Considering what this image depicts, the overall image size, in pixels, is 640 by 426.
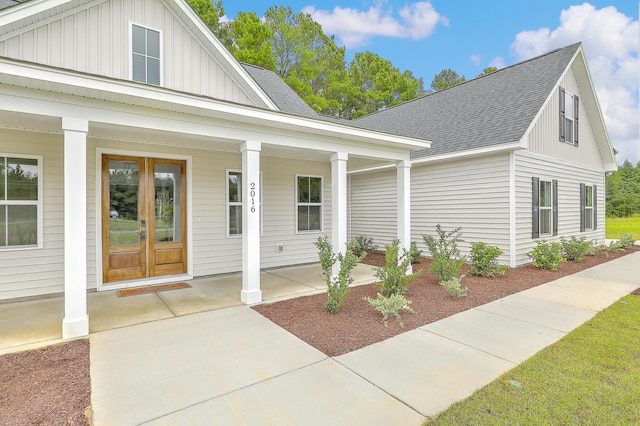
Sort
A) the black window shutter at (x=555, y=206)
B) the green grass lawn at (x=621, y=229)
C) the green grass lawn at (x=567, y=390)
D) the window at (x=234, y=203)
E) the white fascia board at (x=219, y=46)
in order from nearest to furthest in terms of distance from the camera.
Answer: the green grass lawn at (x=567, y=390)
the white fascia board at (x=219, y=46)
the window at (x=234, y=203)
the black window shutter at (x=555, y=206)
the green grass lawn at (x=621, y=229)

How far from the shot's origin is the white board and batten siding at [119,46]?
15.5ft

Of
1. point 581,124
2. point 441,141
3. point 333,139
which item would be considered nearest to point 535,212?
point 441,141

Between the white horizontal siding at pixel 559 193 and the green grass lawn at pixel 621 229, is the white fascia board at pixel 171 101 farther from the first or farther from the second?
the green grass lawn at pixel 621 229

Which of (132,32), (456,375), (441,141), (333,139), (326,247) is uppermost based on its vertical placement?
(132,32)

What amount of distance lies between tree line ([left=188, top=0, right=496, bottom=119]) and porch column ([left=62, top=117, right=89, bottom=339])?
13.5m

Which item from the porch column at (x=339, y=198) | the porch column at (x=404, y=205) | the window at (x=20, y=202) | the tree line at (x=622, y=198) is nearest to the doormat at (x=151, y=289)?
the window at (x=20, y=202)

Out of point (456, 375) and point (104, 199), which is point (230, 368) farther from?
point (104, 199)

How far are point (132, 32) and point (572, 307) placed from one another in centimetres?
836

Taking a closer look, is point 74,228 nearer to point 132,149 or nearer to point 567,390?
point 132,149

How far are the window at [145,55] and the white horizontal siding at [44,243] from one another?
5.58 feet

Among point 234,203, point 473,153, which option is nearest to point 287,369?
point 234,203

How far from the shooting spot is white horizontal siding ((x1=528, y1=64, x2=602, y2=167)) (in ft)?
27.3

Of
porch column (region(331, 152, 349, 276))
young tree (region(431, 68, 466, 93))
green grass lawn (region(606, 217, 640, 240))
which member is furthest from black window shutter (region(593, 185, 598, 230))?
young tree (region(431, 68, 466, 93))

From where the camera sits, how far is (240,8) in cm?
1670
